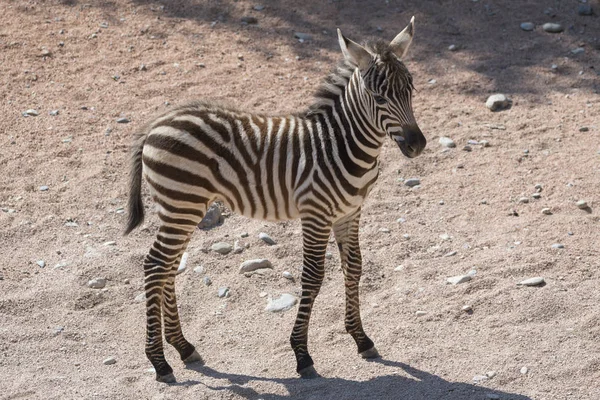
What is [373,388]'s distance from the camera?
629 centimetres

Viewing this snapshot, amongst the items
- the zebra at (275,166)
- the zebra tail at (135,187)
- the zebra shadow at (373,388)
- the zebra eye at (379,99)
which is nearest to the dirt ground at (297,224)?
the zebra shadow at (373,388)

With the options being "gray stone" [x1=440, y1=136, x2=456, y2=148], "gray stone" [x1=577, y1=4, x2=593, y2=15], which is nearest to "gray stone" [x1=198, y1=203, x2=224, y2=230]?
"gray stone" [x1=440, y1=136, x2=456, y2=148]

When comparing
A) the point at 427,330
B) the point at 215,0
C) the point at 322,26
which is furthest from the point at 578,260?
the point at 215,0

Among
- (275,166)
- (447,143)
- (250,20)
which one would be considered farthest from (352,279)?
(250,20)

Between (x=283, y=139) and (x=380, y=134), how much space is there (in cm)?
77

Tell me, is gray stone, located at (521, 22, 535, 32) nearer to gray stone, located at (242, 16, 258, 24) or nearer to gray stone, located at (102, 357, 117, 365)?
Answer: gray stone, located at (242, 16, 258, 24)

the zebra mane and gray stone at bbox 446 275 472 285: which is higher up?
the zebra mane

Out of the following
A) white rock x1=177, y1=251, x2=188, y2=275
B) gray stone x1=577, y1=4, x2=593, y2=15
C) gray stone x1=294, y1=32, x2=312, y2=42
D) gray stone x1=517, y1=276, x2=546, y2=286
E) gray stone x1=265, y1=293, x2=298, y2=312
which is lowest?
white rock x1=177, y1=251, x2=188, y2=275

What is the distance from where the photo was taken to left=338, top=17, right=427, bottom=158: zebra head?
6035 millimetres

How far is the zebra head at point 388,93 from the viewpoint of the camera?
6.04 m

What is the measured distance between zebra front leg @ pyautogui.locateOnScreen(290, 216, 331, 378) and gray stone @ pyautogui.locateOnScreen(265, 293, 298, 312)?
94cm

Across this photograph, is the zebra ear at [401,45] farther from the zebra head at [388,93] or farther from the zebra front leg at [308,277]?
the zebra front leg at [308,277]

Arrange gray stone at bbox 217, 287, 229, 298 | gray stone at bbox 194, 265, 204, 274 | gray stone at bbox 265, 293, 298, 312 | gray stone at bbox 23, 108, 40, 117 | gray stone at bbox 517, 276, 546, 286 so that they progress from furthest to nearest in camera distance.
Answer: gray stone at bbox 23, 108, 40, 117, gray stone at bbox 194, 265, 204, 274, gray stone at bbox 217, 287, 229, 298, gray stone at bbox 265, 293, 298, 312, gray stone at bbox 517, 276, 546, 286

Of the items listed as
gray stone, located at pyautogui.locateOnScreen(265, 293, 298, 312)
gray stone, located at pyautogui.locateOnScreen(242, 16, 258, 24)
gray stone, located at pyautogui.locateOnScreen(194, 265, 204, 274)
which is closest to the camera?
gray stone, located at pyautogui.locateOnScreen(265, 293, 298, 312)
